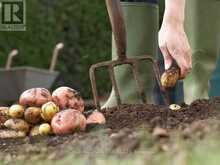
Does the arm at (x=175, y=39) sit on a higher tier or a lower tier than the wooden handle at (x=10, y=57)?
higher

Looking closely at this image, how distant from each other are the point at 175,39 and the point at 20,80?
466 cm

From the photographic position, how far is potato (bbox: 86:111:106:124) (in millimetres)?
3033

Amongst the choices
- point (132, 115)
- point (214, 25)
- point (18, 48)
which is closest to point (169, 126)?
point (132, 115)

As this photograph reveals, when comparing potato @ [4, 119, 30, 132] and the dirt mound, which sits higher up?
the dirt mound

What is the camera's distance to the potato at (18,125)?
3037mm

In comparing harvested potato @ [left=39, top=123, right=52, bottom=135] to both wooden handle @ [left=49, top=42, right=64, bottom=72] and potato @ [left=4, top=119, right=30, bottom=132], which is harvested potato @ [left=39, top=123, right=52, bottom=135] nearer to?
potato @ [left=4, top=119, right=30, bottom=132]


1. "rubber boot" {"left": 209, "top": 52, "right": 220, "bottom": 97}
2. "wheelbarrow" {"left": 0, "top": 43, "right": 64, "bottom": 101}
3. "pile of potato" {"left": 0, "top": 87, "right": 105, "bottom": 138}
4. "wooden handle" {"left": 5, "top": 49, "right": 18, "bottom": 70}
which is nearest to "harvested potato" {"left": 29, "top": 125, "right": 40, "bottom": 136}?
"pile of potato" {"left": 0, "top": 87, "right": 105, "bottom": 138}

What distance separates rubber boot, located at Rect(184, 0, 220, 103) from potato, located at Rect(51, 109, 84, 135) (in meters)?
1.45

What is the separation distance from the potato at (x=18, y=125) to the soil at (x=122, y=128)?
0.29ft

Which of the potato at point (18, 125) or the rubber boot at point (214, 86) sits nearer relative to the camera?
the potato at point (18, 125)

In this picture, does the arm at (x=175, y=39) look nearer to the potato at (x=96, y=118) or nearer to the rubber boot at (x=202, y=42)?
the potato at (x=96, y=118)

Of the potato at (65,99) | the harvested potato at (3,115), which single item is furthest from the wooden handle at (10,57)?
the potato at (65,99)

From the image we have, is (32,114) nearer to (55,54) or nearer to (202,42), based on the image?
(202,42)

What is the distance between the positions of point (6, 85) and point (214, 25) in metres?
3.87
